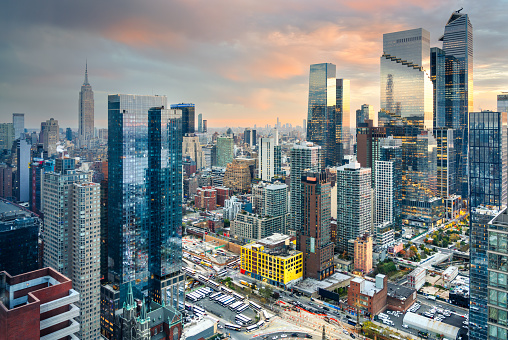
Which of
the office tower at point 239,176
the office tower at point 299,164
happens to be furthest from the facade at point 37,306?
the office tower at point 239,176

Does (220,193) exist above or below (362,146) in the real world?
below

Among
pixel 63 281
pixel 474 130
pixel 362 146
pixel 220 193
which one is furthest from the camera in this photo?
pixel 220 193

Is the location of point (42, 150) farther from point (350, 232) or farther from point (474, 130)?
point (474, 130)

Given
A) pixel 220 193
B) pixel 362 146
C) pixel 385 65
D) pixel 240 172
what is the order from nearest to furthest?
1. pixel 362 146
2. pixel 220 193
3. pixel 240 172
4. pixel 385 65

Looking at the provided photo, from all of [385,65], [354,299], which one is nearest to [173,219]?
[354,299]

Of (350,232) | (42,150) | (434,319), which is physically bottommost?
(434,319)

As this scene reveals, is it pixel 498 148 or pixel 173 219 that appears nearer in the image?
pixel 173 219

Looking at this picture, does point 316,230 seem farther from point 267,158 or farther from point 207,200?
point 267,158

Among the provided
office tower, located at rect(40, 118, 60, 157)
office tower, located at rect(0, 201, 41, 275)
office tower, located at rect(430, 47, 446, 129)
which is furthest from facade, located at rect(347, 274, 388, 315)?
office tower, located at rect(430, 47, 446, 129)
